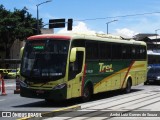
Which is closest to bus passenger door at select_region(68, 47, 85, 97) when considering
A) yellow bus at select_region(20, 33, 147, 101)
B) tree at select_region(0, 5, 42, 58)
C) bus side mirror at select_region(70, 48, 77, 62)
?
yellow bus at select_region(20, 33, 147, 101)

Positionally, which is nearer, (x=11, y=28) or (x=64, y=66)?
(x=64, y=66)

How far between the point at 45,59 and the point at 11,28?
50.1 meters

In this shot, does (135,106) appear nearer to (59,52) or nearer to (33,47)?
(59,52)

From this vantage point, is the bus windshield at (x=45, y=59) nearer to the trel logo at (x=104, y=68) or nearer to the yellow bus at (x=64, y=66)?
the yellow bus at (x=64, y=66)

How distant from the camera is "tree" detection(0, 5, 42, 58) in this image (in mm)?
64625

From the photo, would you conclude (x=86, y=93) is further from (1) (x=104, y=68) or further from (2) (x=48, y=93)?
(2) (x=48, y=93)

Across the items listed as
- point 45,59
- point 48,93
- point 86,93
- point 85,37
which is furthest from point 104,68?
point 48,93

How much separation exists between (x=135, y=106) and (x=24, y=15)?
55.4 m

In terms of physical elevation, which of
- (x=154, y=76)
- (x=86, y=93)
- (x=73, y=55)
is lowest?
(x=154, y=76)

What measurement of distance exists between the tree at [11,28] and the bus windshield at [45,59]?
4779 centimetres

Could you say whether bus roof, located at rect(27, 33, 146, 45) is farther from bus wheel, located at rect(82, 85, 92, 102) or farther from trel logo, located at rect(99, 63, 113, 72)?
bus wheel, located at rect(82, 85, 92, 102)

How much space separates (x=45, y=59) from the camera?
16.6 metres

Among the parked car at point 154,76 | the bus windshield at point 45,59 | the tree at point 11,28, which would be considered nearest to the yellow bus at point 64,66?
the bus windshield at point 45,59

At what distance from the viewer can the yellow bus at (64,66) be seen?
642 inches
